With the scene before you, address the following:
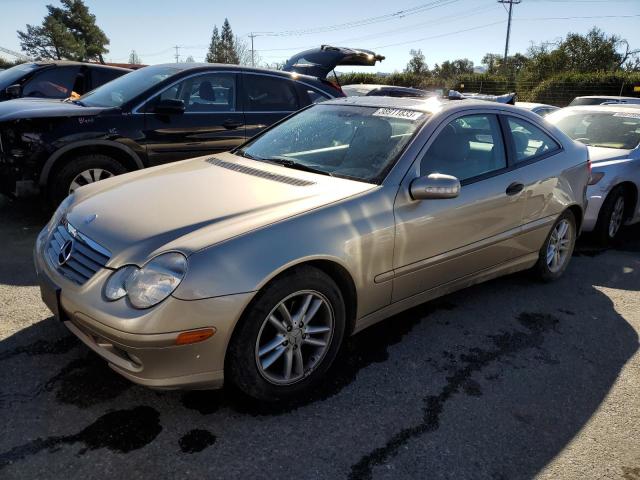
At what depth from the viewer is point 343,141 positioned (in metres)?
3.44

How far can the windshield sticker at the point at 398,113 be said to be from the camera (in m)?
3.38

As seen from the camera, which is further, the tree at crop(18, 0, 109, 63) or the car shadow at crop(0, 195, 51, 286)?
the tree at crop(18, 0, 109, 63)

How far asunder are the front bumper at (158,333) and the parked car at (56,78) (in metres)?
6.26

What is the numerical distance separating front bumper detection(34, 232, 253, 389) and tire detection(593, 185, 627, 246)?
471 cm

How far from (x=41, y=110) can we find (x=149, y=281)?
3.64 m

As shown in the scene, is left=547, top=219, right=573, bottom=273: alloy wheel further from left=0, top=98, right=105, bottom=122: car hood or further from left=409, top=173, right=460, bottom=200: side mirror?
left=0, top=98, right=105, bottom=122: car hood

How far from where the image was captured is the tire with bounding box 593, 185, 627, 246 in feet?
18.2

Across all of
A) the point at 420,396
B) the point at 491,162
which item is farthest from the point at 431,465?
the point at 491,162

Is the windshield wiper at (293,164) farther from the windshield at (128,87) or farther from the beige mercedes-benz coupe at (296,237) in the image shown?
the windshield at (128,87)

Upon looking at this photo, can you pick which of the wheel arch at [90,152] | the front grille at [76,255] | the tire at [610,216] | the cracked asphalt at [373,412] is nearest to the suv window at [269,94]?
the wheel arch at [90,152]

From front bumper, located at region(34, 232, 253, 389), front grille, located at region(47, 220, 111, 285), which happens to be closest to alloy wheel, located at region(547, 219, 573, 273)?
front bumper, located at region(34, 232, 253, 389)

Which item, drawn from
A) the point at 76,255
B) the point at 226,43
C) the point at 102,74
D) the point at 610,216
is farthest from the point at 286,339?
the point at 226,43

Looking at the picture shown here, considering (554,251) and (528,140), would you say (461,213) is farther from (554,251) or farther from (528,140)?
(554,251)

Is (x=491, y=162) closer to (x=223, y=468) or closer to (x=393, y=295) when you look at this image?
(x=393, y=295)
